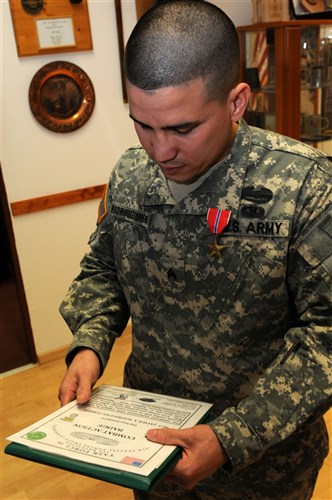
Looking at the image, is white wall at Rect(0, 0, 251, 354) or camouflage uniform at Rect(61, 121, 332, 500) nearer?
camouflage uniform at Rect(61, 121, 332, 500)

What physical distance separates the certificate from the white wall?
1.93 metres

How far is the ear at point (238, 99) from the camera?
0.98m

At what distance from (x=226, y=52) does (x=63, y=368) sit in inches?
99.2

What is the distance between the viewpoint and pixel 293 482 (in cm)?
122

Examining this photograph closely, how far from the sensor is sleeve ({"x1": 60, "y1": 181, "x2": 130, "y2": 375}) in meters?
1.22

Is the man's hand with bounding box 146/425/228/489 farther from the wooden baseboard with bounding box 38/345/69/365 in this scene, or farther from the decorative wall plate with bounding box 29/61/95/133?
the wooden baseboard with bounding box 38/345/69/365

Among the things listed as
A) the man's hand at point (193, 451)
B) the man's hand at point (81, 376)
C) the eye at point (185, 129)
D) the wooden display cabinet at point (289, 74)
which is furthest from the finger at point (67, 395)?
the wooden display cabinet at point (289, 74)

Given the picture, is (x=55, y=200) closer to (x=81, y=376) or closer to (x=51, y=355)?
(x=51, y=355)

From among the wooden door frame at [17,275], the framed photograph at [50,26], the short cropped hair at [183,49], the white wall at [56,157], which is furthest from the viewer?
the wooden door frame at [17,275]

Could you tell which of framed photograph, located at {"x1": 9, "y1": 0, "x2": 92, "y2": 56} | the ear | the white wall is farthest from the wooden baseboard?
the ear

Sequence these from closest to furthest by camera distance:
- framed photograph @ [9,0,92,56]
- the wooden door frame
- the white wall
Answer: framed photograph @ [9,0,92,56]
the white wall
the wooden door frame

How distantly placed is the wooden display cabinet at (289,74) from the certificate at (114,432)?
8.40 ft

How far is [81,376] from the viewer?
1157 millimetres

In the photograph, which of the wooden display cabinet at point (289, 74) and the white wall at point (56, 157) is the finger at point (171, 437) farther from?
the wooden display cabinet at point (289, 74)
